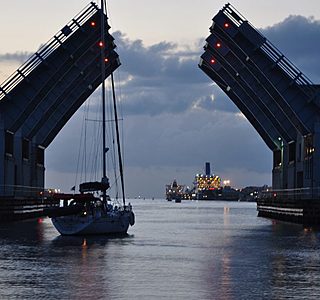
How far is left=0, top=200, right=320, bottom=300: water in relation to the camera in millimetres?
17469

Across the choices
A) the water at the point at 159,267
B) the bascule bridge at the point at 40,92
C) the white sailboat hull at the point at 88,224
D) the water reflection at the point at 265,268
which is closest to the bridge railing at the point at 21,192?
the bascule bridge at the point at 40,92

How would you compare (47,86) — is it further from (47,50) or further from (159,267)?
(159,267)

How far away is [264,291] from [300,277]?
2801mm

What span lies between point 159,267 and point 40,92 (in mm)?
33765

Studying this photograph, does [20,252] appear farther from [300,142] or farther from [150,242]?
[300,142]

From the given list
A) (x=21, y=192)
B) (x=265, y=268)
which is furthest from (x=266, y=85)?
(x=265, y=268)

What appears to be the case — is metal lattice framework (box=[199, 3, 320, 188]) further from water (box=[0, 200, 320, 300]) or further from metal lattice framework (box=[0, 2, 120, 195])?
water (box=[0, 200, 320, 300])

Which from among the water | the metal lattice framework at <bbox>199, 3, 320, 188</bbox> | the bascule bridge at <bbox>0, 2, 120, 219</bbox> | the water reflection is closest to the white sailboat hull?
the water

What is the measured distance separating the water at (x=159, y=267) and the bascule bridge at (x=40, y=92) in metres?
15.4

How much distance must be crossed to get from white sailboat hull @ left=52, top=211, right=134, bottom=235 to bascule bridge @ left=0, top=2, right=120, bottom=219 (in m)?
10.9

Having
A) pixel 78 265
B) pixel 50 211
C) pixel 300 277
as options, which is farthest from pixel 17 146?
pixel 300 277

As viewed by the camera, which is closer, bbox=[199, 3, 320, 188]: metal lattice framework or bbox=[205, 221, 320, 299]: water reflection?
bbox=[205, 221, 320, 299]: water reflection

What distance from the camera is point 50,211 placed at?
3538 centimetres

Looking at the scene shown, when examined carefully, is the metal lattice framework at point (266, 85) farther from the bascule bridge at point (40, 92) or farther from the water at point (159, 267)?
the water at point (159, 267)
